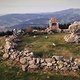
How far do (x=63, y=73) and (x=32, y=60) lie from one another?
5.23m

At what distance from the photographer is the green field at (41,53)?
Result: 124ft

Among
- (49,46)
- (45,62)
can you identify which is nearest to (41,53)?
(49,46)

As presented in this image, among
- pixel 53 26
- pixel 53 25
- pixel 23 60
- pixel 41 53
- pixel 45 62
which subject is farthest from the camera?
pixel 53 25

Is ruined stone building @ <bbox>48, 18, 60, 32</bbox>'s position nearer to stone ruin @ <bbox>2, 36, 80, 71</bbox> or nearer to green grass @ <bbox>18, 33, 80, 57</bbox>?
green grass @ <bbox>18, 33, 80, 57</bbox>

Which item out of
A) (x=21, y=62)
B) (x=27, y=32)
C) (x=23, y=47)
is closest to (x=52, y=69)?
(x=21, y=62)

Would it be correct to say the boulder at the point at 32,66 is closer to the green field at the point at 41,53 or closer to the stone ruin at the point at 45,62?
the stone ruin at the point at 45,62

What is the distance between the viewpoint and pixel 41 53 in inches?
1770

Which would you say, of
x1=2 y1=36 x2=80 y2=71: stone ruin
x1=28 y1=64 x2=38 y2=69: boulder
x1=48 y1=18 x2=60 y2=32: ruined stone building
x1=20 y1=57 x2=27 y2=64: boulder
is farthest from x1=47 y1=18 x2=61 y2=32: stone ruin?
x1=28 y1=64 x2=38 y2=69: boulder

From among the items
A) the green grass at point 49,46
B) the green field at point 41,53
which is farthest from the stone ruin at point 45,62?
the green grass at point 49,46

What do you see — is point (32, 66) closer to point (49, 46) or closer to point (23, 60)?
point (23, 60)

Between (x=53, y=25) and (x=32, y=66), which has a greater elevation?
(x=53, y=25)

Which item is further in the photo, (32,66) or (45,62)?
(45,62)

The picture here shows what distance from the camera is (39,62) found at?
1585 inches

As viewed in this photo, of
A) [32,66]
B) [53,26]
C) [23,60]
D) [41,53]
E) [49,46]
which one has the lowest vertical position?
[32,66]
